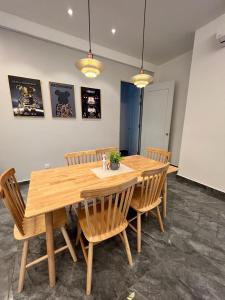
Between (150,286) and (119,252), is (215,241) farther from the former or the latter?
(119,252)

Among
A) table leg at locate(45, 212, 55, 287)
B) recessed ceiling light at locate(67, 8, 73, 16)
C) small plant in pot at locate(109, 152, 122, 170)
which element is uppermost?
recessed ceiling light at locate(67, 8, 73, 16)

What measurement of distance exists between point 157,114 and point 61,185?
131 inches

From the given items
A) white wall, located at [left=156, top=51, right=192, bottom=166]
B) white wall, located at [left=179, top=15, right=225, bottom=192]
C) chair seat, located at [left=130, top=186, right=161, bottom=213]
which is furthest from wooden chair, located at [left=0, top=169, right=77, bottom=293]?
white wall, located at [left=156, top=51, right=192, bottom=166]

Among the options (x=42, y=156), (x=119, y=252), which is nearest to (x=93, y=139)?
(x=42, y=156)

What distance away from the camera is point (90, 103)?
3.32m

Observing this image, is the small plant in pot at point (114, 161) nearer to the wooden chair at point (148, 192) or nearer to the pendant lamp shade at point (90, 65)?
the wooden chair at point (148, 192)

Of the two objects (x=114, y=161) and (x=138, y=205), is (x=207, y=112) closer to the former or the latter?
(x=114, y=161)

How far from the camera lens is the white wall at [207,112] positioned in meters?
2.43

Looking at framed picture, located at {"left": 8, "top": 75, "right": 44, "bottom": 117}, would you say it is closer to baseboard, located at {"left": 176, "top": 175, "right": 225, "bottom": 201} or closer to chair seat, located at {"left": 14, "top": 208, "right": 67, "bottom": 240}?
chair seat, located at {"left": 14, "top": 208, "right": 67, "bottom": 240}

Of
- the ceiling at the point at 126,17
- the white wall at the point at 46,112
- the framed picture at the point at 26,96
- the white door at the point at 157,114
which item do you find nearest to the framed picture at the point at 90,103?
the white wall at the point at 46,112

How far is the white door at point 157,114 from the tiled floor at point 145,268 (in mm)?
2349

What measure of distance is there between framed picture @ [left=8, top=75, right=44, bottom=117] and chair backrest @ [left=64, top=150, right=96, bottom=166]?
51.2 inches

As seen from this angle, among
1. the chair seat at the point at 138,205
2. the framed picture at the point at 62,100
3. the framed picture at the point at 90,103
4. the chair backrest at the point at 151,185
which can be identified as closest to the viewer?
the chair backrest at the point at 151,185

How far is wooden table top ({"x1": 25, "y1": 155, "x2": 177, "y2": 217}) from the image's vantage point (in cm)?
105
